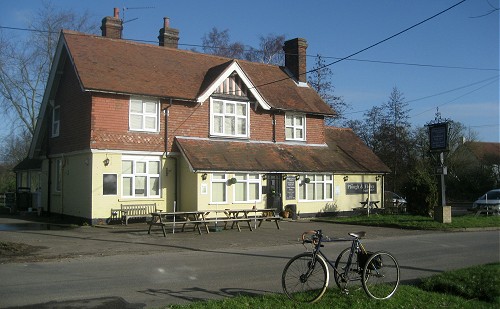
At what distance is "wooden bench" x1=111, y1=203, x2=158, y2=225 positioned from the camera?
73.1 feet

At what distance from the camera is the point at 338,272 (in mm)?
8328

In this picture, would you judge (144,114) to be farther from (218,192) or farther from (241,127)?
(241,127)

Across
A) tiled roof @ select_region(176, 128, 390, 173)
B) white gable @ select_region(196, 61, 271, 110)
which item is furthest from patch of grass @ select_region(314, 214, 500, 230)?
white gable @ select_region(196, 61, 271, 110)

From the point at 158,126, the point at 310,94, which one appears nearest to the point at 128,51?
the point at 158,126

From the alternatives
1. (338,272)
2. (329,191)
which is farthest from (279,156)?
(338,272)

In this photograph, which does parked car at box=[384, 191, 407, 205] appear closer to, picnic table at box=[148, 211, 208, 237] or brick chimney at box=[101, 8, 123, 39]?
picnic table at box=[148, 211, 208, 237]

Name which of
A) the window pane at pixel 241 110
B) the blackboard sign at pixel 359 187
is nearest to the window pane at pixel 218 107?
the window pane at pixel 241 110

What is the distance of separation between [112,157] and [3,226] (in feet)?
17.5

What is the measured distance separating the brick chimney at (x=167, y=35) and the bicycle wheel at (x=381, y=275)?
78.4ft

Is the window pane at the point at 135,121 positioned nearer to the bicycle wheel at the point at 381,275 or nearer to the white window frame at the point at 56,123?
the white window frame at the point at 56,123

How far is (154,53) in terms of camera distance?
27406 millimetres

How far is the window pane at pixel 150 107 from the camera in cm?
2392

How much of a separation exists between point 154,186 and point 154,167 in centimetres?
89

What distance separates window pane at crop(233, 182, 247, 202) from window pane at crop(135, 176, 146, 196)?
428cm
